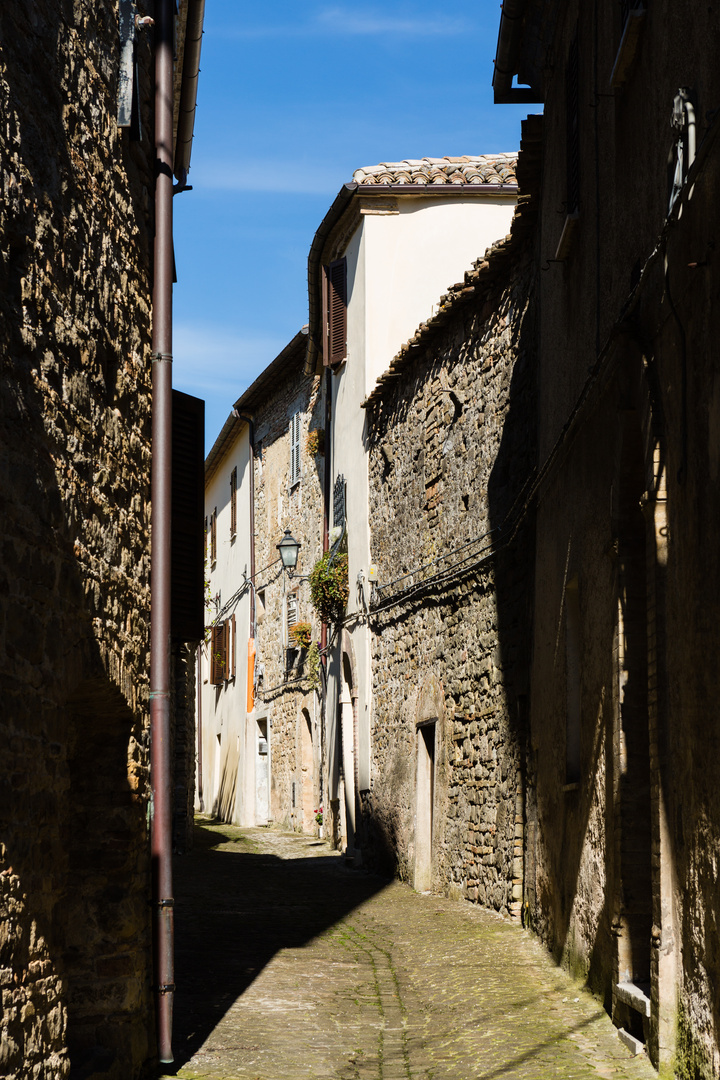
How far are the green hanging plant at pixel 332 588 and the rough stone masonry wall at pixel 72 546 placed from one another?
10.1 metres

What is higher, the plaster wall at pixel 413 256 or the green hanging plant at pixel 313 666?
the plaster wall at pixel 413 256

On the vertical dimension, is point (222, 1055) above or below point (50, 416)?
below

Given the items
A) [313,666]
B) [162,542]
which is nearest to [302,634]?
[313,666]

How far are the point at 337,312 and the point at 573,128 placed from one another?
9073 mm

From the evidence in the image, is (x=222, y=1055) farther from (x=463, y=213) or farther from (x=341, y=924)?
(x=463, y=213)

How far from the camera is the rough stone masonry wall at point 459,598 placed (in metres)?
10.2

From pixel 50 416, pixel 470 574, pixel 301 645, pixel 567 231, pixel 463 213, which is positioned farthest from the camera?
pixel 301 645

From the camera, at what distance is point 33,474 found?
4.54m

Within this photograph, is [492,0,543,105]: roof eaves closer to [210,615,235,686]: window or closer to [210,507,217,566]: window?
[210,615,235,686]: window

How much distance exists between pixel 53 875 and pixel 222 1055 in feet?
5.81

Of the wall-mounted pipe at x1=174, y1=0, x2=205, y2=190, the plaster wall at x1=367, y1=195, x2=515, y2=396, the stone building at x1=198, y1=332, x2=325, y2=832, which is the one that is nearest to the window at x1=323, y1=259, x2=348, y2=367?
the plaster wall at x1=367, y1=195, x2=515, y2=396

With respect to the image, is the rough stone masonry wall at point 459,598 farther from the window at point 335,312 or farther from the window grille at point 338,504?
Result: the window at point 335,312

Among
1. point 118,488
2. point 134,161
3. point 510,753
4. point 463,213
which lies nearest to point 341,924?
point 510,753

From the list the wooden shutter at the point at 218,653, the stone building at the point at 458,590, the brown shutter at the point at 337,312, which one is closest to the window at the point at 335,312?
the brown shutter at the point at 337,312
